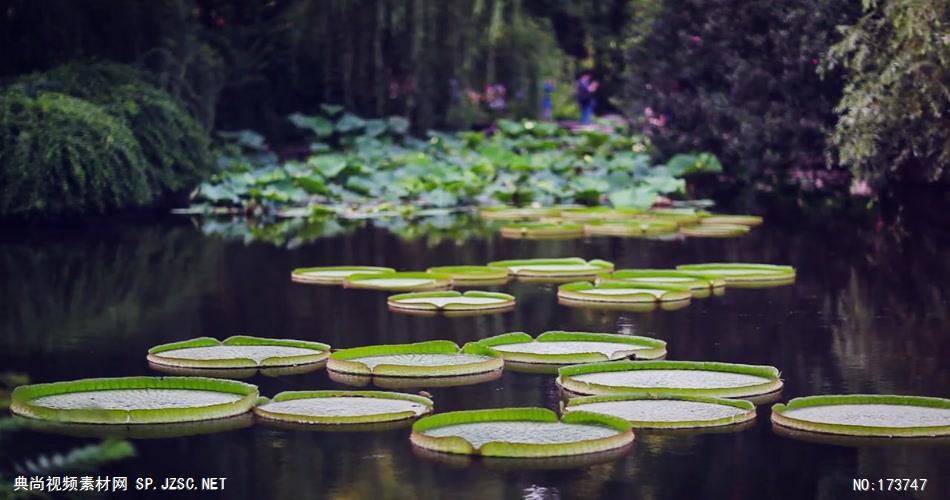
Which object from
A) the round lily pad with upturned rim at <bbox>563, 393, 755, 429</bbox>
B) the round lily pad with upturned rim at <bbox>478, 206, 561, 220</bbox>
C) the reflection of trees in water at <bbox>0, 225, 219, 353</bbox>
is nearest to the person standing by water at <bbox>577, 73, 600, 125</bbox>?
the round lily pad with upturned rim at <bbox>478, 206, 561, 220</bbox>

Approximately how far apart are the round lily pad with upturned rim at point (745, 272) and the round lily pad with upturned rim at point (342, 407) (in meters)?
3.75

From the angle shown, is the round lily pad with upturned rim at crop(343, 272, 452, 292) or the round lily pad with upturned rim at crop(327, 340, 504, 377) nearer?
the round lily pad with upturned rim at crop(327, 340, 504, 377)

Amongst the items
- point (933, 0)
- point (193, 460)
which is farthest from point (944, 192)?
point (193, 460)

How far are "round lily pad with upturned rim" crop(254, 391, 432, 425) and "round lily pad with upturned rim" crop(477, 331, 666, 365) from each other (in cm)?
88

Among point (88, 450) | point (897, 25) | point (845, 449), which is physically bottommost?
point (845, 449)

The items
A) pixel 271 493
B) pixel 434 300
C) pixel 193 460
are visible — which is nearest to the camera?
pixel 271 493

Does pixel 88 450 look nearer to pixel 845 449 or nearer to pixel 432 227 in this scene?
pixel 845 449

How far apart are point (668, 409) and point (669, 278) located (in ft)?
11.3

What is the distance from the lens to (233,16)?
19922mm

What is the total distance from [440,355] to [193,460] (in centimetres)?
174

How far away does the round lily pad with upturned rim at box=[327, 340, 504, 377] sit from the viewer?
599 centimetres

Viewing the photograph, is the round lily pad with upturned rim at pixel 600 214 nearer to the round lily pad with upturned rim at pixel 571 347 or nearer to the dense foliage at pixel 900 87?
the dense foliage at pixel 900 87

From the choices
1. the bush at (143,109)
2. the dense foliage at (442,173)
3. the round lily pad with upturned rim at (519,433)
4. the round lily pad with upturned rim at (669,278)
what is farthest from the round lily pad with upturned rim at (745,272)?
the bush at (143,109)

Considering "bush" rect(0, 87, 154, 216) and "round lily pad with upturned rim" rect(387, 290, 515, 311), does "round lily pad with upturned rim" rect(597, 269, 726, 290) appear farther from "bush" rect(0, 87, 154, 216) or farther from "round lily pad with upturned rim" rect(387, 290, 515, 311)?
"bush" rect(0, 87, 154, 216)
